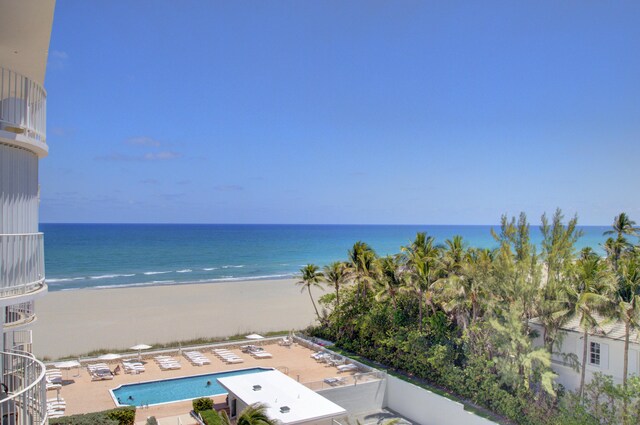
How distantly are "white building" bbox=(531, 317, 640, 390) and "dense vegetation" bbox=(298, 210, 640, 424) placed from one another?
0.33 metres

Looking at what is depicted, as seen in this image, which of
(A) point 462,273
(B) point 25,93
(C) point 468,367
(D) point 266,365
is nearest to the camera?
(B) point 25,93

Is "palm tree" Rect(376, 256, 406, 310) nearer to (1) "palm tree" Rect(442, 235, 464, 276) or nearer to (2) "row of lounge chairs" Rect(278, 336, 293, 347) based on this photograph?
(1) "palm tree" Rect(442, 235, 464, 276)

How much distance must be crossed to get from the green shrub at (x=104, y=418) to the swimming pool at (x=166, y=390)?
324cm

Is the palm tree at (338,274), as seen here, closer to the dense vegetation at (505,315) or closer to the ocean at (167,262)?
the dense vegetation at (505,315)

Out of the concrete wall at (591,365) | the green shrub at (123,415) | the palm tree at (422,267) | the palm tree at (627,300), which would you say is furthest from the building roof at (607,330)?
the green shrub at (123,415)

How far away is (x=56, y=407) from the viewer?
2023cm

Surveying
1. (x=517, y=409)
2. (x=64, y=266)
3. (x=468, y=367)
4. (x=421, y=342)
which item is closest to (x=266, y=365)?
(x=421, y=342)

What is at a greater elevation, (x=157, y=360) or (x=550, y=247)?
(x=550, y=247)

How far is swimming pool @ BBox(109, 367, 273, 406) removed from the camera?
23.4 meters

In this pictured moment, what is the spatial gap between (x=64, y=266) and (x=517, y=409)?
77.2m

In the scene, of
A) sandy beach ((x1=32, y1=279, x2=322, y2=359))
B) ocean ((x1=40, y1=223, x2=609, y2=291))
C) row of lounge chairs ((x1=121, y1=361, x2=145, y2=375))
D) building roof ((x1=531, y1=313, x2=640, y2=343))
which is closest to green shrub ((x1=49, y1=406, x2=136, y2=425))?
row of lounge chairs ((x1=121, y1=361, x2=145, y2=375))

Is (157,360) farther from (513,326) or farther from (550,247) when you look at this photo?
(550,247)

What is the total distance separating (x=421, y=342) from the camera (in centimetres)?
2500

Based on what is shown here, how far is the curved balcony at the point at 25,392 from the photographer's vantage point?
7387mm
